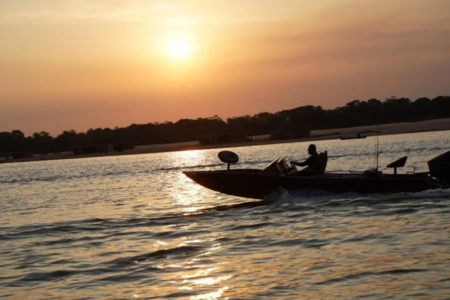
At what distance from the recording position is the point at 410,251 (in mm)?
12031

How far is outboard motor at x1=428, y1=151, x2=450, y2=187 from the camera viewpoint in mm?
18578

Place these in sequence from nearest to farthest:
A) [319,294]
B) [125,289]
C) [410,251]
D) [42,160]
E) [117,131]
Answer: [319,294], [125,289], [410,251], [42,160], [117,131]

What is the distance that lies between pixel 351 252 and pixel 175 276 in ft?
10.8

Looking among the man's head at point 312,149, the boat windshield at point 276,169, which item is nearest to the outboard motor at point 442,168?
the man's head at point 312,149

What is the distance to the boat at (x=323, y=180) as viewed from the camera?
18.9m

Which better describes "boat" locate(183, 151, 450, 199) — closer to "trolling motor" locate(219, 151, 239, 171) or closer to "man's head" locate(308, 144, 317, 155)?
"trolling motor" locate(219, 151, 239, 171)

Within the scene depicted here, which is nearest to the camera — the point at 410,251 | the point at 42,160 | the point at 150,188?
the point at 410,251

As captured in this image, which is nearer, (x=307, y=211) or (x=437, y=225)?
(x=437, y=225)

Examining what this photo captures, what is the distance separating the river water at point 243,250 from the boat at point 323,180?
289mm

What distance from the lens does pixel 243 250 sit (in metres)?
13.4

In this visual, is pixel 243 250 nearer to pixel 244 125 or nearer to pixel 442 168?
pixel 442 168

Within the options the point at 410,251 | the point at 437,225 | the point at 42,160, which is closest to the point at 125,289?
the point at 410,251

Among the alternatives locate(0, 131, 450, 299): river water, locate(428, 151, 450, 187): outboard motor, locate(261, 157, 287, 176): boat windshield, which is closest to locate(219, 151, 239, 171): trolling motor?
locate(261, 157, 287, 176): boat windshield

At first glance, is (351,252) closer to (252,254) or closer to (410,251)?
(410,251)
